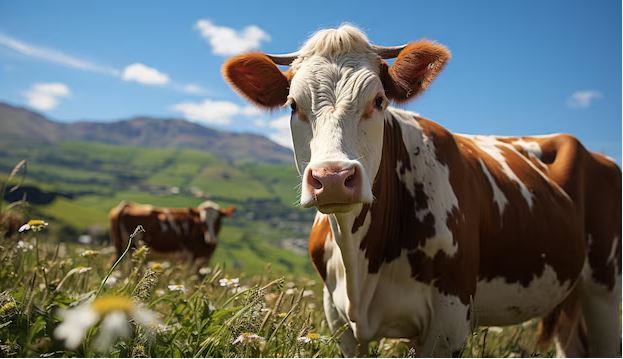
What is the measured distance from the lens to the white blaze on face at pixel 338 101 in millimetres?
3051

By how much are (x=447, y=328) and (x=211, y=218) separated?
19.5 m

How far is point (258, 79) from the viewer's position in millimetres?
3930

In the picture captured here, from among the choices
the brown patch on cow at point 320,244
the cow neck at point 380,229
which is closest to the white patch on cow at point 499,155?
the cow neck at point 380,229

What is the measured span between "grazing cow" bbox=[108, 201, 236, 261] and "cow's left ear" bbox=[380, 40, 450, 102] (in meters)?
18.0

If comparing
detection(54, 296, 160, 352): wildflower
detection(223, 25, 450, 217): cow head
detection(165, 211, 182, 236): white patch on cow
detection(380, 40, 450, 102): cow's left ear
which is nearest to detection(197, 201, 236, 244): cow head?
detection(165, 211, 182, 236): white patch on cow

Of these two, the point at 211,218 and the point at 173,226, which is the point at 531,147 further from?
the point at 211,218

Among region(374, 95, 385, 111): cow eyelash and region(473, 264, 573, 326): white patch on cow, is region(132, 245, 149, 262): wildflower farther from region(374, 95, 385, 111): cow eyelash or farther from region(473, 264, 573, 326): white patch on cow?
region(473, 264, 573, 326): white patch on cow

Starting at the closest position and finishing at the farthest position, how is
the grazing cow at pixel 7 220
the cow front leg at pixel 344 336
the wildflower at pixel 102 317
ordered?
the wildflower at pixel 102 317 → the grazing cow at pixel 7 220 → the cow front leg at pixel 344 336

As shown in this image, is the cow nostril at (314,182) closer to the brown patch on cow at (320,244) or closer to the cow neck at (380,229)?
the cow neck at (380,229)

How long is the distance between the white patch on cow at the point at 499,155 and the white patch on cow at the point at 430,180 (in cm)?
118

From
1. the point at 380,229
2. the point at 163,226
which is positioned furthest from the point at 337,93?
the point at 163,226

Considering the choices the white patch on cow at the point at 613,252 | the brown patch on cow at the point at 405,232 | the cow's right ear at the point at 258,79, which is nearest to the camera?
the brown patch on cow at the point at 405,232

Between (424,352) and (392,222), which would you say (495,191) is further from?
(424,352)

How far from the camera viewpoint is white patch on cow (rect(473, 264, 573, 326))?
4262mm
